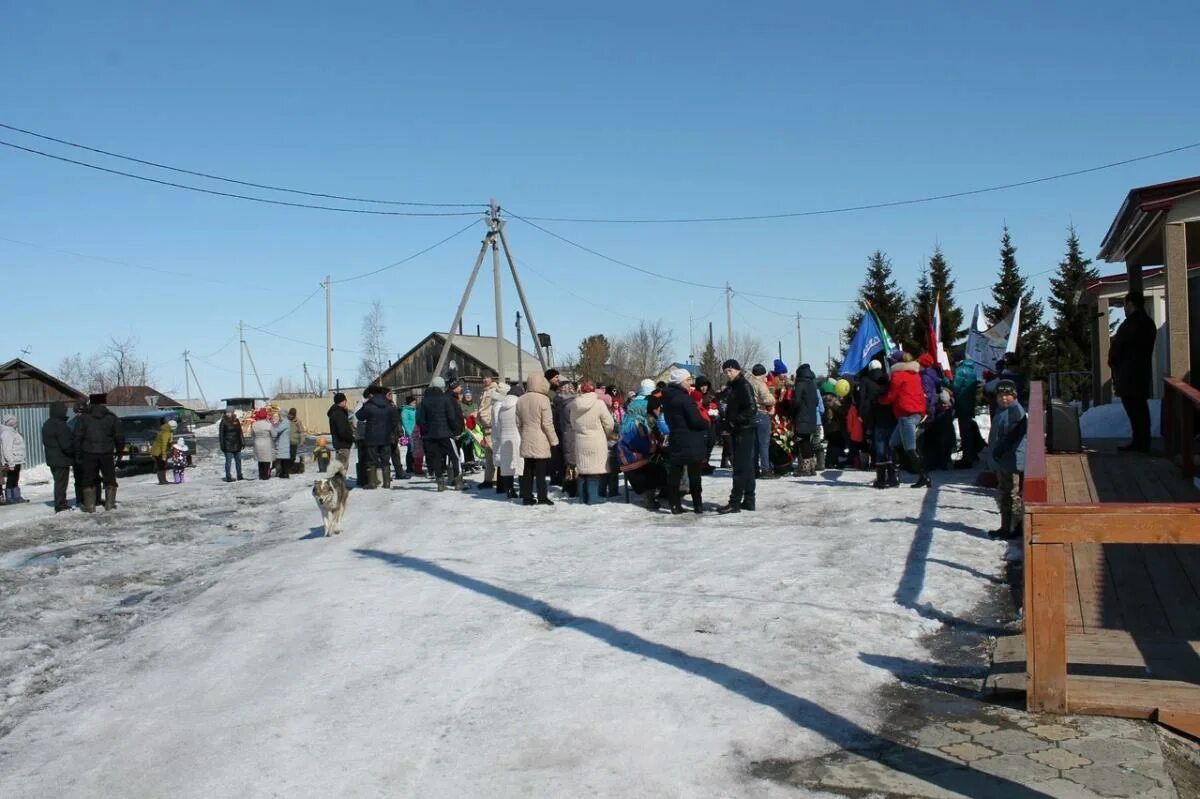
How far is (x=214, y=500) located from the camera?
60.2ft

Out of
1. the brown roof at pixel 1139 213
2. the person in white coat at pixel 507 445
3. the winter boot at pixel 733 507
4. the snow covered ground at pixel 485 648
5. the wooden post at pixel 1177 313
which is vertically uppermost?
the brown roof at pixel 1139 213

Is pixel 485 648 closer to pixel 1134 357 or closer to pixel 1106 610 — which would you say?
pixel 1106 610

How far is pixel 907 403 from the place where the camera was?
12516 millimetres

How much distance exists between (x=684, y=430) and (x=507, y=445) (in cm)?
337

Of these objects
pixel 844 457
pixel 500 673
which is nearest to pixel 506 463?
pixel 844 457

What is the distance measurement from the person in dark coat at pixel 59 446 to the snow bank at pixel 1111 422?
15.7 m

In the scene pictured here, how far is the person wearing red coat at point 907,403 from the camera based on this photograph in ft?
41.1

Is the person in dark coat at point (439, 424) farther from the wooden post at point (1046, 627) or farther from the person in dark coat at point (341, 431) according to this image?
the wooden post at point (1046, 627)

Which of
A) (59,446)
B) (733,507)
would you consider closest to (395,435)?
(59,446)

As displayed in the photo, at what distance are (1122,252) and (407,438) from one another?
12870 mm

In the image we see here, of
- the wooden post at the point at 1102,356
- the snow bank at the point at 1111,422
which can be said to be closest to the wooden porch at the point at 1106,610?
the snow bank at the point at 1111,422

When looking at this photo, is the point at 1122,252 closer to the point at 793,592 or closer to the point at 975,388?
the point at 975,388

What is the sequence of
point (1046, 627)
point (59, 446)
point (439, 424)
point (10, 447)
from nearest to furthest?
point (1046, 627) < point (439, 424) < point (59, 446) < point (10, 447)

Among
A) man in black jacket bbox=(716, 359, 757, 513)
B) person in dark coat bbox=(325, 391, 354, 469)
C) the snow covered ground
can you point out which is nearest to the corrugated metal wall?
person in dark coat bbox=(325, 391, 354, 469)
